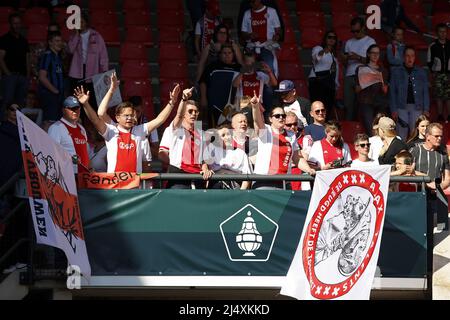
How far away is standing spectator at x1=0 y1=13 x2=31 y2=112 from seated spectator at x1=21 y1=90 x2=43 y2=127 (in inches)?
11.6

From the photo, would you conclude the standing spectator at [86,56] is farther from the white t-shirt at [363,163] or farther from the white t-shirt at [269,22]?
the white t-shirt at [363,163]

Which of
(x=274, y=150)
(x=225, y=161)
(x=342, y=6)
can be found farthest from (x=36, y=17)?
(x=274, y=150)

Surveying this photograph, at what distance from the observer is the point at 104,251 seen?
43.5ft

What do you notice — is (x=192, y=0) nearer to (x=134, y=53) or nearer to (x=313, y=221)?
(x=134, y=53)

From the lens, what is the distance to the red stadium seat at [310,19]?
65.2 feet

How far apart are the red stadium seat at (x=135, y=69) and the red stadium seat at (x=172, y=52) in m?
0.32

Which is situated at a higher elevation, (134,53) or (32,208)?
(134,53)

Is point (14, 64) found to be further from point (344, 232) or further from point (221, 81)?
point (344, 232)

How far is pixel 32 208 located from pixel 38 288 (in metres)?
0.91

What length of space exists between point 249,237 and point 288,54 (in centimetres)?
614

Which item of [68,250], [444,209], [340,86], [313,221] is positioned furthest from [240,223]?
[340,86]

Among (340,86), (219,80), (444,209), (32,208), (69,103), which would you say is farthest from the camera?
(340,86)

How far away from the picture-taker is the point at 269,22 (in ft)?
58.6

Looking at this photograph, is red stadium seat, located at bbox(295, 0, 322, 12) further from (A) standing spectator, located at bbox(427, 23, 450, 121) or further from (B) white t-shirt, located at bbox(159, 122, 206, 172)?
(B) white t-shirt, located at bbox(159, 122, 206, 172)
